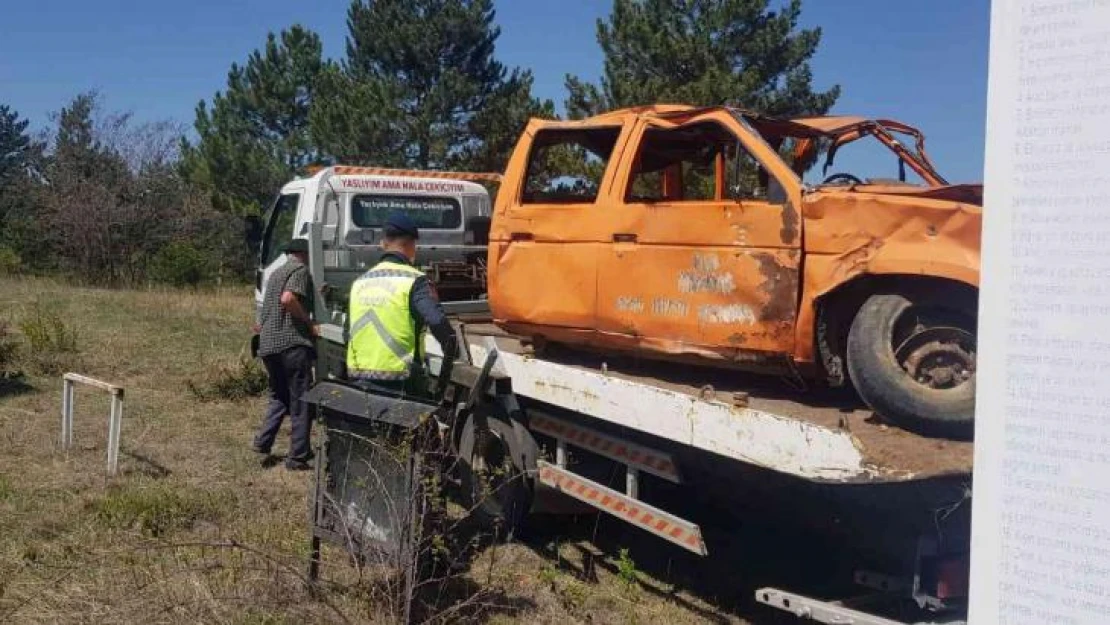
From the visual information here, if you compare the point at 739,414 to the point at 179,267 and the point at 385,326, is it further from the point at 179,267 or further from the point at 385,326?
the point at 179,267

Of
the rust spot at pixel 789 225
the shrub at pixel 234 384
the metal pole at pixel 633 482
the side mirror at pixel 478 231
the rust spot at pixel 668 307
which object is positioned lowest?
the shrub at pixel 234 384

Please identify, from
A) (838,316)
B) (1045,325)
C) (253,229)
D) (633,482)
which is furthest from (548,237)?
(253,229)

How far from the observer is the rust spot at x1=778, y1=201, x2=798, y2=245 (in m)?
4.15

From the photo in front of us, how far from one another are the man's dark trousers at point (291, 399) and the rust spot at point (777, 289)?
4260 mm

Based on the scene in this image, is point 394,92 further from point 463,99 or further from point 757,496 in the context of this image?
point 757,496

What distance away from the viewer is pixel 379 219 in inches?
371

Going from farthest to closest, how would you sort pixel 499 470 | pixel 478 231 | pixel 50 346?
pixel 50 346, pixel 478 231, pixel 499 470

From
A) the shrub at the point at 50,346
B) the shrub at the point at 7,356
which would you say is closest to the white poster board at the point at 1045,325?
the shrub at the point at 7,356

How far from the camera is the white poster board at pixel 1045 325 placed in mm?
1890

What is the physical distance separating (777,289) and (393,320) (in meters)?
2.00

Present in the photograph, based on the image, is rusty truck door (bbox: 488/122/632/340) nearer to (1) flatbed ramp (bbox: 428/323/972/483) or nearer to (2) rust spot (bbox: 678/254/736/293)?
(1) flatbed ramp (bbox: 428/323/972/483)

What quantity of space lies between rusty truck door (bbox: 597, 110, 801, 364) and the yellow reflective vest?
99cm

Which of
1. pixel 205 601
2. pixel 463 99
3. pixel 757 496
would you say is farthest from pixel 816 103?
pixel 205 601

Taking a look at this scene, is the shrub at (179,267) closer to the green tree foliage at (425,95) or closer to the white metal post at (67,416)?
the green tree foliage at (425,95)
